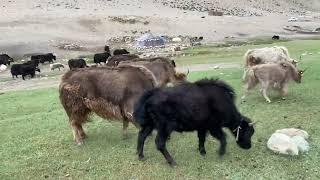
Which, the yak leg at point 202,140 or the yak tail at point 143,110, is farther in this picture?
the yak leg at point 202,140

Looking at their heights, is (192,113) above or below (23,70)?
above

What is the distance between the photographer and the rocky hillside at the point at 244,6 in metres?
63.8

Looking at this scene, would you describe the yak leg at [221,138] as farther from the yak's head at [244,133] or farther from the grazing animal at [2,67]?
the grazing animal at [2,67]

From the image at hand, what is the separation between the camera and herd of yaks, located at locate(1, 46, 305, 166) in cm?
767

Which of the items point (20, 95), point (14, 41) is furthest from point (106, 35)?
point (20, 95)

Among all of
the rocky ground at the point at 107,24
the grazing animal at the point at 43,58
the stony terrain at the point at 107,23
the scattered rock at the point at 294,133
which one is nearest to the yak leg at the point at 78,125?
the scattered rock at the point at 294,133

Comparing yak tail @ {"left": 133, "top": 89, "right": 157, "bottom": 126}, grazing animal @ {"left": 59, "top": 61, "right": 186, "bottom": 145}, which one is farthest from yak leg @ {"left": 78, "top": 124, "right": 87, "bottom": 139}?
yak tail @ {"left": 133, "top": 89, "right": 157, "bottom": 126}

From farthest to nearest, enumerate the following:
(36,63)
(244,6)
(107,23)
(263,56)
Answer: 1. (244,6)
2. (107,23)
3. (36,63)
4. (263,56)

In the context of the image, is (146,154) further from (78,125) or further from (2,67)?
(2,67)

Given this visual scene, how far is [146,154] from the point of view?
8.34 metres

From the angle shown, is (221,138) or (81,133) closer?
(221,138)

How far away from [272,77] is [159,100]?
5.47 metres

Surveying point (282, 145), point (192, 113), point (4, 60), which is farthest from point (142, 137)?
point (4, 60)

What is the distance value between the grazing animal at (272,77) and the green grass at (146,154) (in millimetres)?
613
